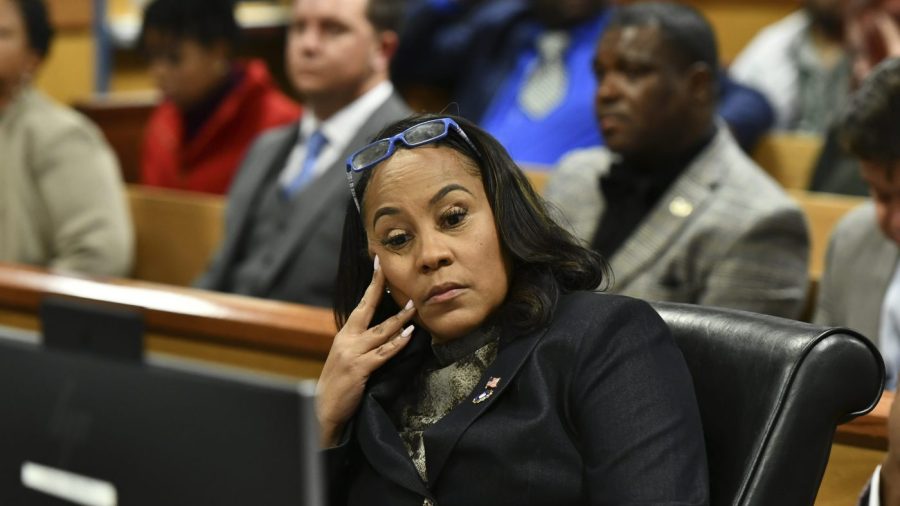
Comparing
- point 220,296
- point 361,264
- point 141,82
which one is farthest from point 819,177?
point 141,82

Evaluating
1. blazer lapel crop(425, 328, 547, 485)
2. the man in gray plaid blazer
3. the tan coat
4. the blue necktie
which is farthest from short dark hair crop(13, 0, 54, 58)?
blazer lapel crop(425, 328, 547, 485)

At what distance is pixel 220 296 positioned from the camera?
2.48 m

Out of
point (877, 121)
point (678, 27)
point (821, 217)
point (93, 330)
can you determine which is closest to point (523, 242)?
point (93, 330)

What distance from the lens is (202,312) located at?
2379mm

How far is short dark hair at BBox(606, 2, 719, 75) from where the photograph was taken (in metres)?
2.90

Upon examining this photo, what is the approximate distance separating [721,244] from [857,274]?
0.26 meters

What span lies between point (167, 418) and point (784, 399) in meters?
0.82

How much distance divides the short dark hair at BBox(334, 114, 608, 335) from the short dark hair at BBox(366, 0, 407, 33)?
1.81m

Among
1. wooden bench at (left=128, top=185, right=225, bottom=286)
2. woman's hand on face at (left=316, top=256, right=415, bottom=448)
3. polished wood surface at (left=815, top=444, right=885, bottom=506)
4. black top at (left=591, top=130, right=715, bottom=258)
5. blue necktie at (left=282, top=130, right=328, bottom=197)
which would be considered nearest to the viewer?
woman's hand on face at (left=316, top=256, right=415, bottom=448)

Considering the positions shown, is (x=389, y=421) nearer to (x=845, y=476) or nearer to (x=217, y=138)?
(x=845, y=476)

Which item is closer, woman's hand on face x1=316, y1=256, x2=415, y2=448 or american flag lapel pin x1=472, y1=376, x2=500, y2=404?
american flag lapel pin x1=472, y1=376, x2=500, y2=404

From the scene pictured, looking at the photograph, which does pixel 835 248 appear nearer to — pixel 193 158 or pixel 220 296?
pixel 220 296

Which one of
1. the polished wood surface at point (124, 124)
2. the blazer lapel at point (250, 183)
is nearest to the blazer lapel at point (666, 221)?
the blazer lapel at point (250, 183)

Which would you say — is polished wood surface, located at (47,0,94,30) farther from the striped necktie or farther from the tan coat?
the striped necktie
